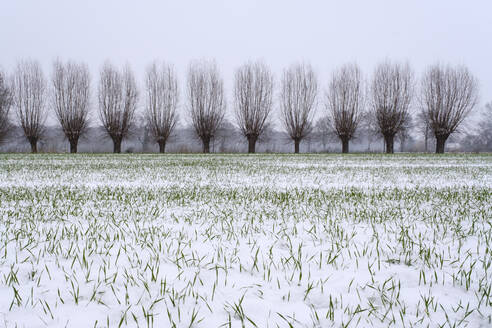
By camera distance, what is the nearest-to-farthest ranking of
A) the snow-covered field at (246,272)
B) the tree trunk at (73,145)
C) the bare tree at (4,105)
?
the snow-covered field at (246,272) < the bare tree at (4,105) < the tree trunk at (73,145)

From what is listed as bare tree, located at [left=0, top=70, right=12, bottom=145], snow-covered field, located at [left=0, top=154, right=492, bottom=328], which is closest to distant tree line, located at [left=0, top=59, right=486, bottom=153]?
bare tree, located at [left=0, top=70, right=12, bottom=145]

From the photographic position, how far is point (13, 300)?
149 centimetres

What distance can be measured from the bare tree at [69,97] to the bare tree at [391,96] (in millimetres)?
40483

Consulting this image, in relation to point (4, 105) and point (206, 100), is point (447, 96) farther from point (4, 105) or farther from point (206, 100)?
point (4, 105)

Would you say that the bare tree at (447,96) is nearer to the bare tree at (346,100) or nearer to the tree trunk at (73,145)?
the bare tree at (346,100)

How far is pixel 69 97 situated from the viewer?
109 ft

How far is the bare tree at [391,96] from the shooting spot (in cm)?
3180

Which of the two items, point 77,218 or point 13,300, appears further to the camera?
point 77,218

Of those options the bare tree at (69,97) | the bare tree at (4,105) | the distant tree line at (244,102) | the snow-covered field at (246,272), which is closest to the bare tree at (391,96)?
the distant tree line at (244,102)

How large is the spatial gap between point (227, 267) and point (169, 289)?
0.53 metres

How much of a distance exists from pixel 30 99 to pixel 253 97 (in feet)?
102

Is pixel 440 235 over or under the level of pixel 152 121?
under

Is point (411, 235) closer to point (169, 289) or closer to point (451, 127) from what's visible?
point (169, 289)

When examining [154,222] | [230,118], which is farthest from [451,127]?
[154,222]
